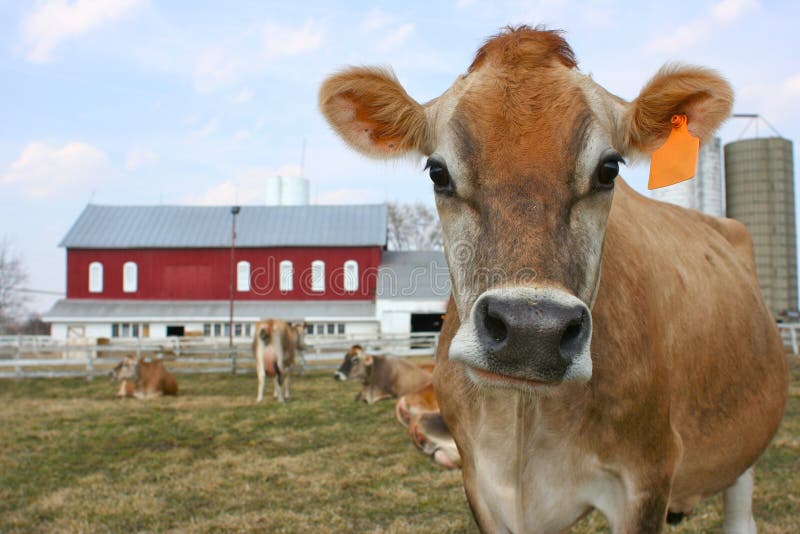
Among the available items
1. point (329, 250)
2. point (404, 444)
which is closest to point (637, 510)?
point (404, 444)

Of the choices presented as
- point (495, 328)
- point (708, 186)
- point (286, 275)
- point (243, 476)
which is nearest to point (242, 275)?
point (286, 275)

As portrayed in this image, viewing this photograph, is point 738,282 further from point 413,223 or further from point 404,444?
point 413,223

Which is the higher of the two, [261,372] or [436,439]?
[436,439]

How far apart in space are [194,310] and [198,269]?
8.33 feet

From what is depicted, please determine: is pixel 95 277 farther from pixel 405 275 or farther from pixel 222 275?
pixel 405 275

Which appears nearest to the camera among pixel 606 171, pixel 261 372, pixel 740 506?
pixel 606 171

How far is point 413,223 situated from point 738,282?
4405 centimetres

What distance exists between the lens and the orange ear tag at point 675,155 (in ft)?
8.30

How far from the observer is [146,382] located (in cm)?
1486

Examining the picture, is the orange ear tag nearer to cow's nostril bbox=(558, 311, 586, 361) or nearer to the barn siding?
cow's nostril bbox=(558, 311, 586, 361)

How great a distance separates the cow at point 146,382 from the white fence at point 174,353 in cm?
467

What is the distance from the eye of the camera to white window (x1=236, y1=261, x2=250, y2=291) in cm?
3544

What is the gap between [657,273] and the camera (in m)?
2.80

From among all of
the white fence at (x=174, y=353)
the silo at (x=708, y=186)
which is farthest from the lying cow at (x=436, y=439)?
the white fence at (x=174, y=353)
